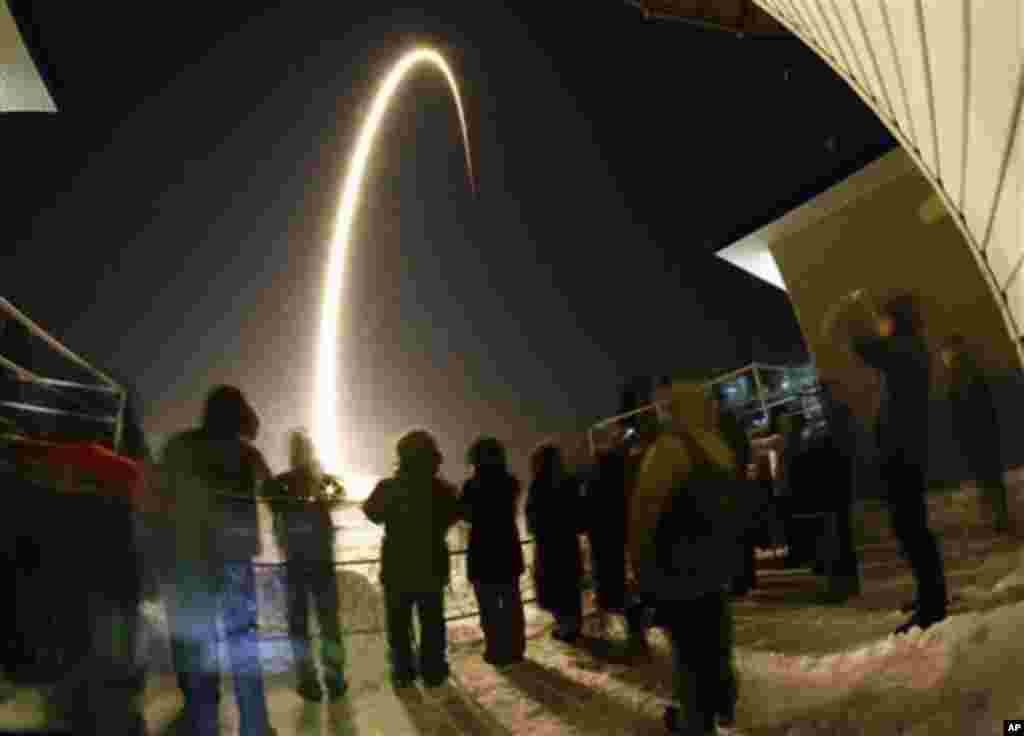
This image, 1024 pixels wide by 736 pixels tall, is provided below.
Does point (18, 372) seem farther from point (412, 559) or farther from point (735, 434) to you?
point (735, 434)

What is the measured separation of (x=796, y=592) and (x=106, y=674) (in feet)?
15.8

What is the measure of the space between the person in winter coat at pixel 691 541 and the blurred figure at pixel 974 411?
8.03 ft

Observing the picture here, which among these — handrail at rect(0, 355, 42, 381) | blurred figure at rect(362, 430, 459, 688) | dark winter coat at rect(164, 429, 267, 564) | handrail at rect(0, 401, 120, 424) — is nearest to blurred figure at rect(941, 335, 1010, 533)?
blurred figure at rect(362, 430, 459, 688)

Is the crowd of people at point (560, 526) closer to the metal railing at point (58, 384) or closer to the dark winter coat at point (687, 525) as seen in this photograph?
the dark winter coat at point (687, 525)

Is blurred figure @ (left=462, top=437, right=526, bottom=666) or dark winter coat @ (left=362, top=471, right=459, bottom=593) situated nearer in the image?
dark winter coat @ (left=362, top=471, right=459, bottom=593)

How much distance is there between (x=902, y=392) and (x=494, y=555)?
9.76 ft

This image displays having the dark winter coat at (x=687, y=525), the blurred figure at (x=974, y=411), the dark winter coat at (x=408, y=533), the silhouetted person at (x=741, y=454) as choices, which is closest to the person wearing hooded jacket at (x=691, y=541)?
the dark winter coat at (x=687, y=525)

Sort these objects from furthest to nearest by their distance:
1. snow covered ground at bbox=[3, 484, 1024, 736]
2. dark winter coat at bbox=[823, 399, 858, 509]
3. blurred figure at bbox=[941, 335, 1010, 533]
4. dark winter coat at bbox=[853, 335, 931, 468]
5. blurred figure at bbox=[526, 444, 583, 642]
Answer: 1. blurred figure at bbox=[526, 444, 583, 642]
2. dark winter coat at bbox=[823, 399, 858, 509]
3. blurred figure at bbox=[941, 335, 1010, 533]
4. dark winter coat at bbox=[853, 335, 931, 468]
5. snow covered ground at bbox=[3, 484, 1024, 736]

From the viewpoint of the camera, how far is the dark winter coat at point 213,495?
310cm

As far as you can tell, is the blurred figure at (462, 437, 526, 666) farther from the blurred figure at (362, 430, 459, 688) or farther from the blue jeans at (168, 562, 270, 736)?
the blue jeans at (168, 562, 270, 736)

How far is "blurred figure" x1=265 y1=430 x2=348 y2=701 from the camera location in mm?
3947

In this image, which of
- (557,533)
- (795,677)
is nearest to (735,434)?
(557,533)

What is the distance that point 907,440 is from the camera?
3072 mm

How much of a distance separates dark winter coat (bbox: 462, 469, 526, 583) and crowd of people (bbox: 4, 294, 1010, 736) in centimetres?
1
